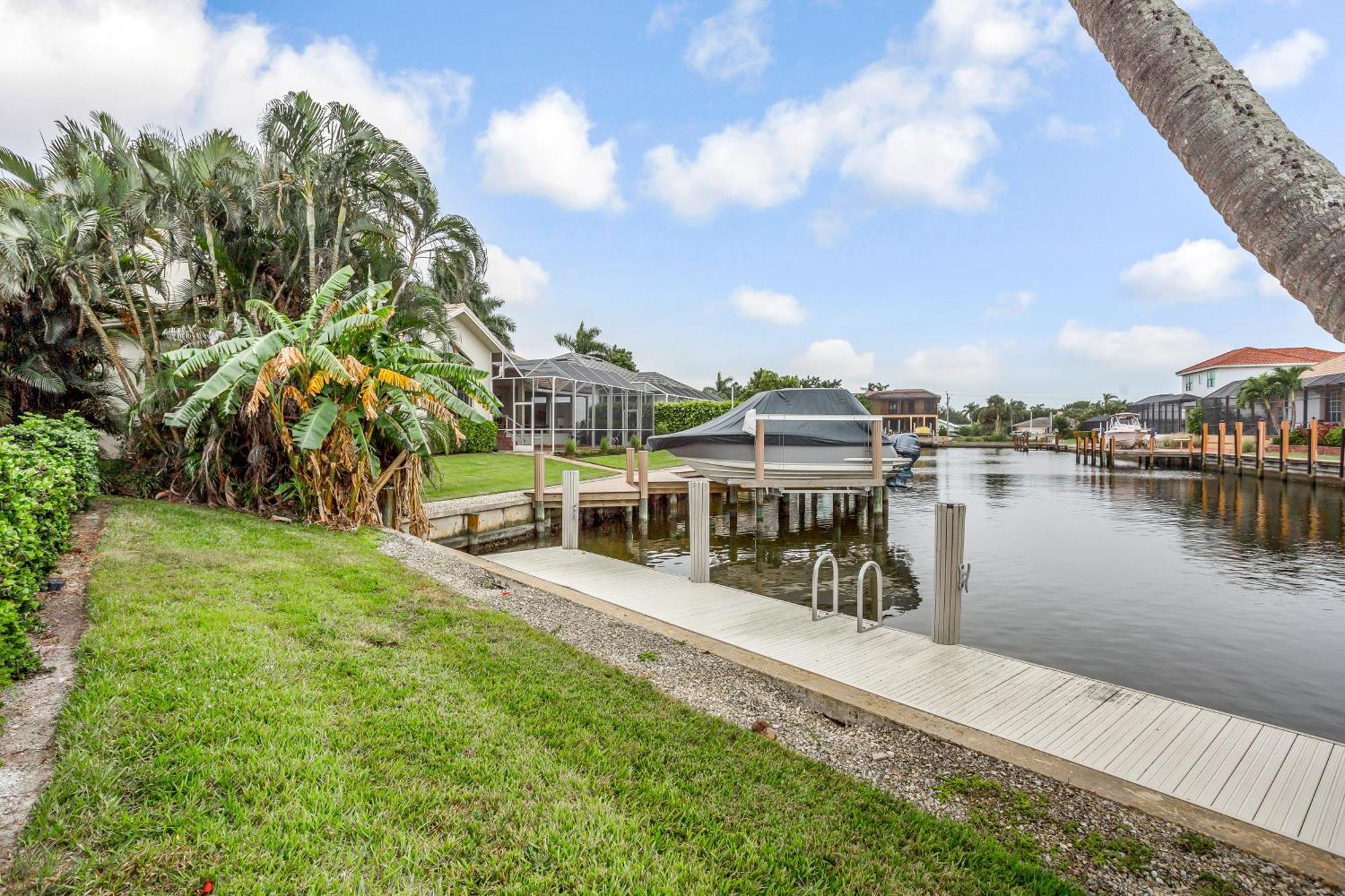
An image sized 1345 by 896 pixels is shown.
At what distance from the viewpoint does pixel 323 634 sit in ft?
17.4

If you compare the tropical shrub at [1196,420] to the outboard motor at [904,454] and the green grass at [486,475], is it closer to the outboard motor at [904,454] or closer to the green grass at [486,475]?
the outboard motor at [904,454]

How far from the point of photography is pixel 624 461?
29484 mm

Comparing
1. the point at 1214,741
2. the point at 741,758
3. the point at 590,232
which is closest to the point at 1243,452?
the point at 590,232

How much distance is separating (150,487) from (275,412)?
4.37 meters

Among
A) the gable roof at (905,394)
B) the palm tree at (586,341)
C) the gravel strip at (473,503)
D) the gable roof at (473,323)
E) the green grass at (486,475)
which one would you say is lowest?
the gravel strip at (473,503)

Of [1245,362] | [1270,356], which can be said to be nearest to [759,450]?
[1245,362]

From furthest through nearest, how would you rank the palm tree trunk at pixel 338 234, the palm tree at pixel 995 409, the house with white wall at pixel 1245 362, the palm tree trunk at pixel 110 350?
1. the palm tree at pixel 995 409
2. the house with white wall at pixel 1245 362
3. the palm tree trunk at pixel 338 234
4. the palm tree trunk at pixel 110 350

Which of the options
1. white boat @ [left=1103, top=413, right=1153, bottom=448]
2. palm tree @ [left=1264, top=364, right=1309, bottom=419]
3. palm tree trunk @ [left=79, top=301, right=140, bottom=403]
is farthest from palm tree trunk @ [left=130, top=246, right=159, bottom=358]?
palm tree @ [left=1264, top=364, right=1309, bottom=419]

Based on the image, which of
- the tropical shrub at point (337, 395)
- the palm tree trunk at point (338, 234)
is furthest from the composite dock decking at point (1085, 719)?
the palm tree trunk at point (338, 234)

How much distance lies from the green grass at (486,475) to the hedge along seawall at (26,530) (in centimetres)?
767

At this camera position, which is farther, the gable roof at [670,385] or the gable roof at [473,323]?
the gable roof at [670,385]

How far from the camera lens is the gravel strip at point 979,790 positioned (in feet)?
9.93

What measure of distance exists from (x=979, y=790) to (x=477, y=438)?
26.7 metres

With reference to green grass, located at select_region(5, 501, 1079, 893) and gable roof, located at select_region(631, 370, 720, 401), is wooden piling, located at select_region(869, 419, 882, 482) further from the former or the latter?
gable roof, located at select_region(631, 370, 720, 401)
